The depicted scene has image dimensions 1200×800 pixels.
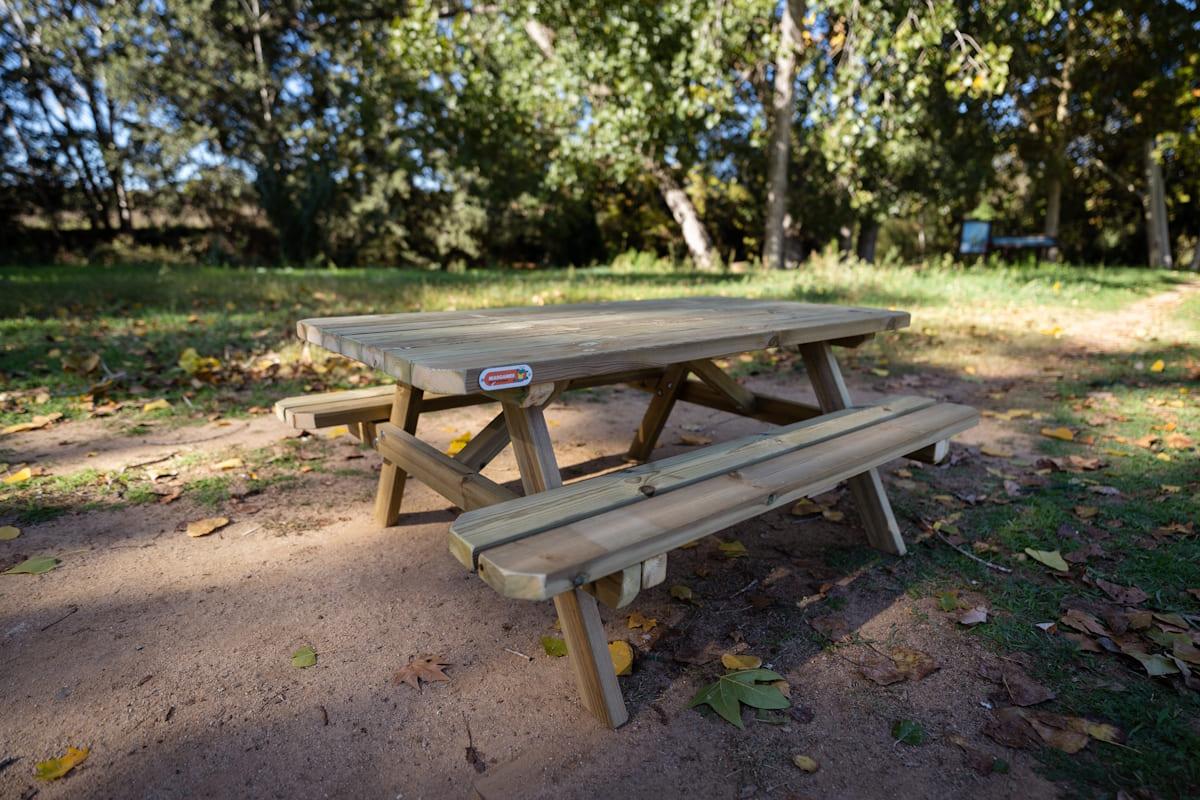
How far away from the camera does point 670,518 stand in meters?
1.56

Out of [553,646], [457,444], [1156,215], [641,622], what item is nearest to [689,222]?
[457,444]

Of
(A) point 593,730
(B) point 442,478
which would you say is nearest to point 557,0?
(B) point 442,478

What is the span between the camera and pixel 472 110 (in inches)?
492

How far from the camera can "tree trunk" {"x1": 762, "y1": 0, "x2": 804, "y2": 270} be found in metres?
9.89

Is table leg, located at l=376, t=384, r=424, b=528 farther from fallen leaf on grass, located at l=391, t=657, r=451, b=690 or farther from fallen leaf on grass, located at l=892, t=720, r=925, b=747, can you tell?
fallen leaf on grass, located at l=892, t=720, r=925, b=747

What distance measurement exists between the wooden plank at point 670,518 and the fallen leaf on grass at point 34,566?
180 centimetres

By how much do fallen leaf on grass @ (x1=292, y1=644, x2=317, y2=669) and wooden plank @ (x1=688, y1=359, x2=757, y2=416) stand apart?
171 cm

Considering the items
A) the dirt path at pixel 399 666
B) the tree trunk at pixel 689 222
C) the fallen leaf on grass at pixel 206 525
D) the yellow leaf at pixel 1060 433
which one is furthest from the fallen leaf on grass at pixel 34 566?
the tree trunk at pixel 689 222

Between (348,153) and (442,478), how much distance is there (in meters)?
16.5

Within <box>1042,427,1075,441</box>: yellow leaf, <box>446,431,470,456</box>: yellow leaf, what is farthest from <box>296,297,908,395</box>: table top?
<box>1042,427,1075,441</box>: yellow leaf

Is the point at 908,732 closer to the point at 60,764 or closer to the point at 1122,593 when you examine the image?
the point at 1122,593

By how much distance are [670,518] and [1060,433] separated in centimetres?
323

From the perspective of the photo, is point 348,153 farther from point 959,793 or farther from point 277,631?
point 959,793

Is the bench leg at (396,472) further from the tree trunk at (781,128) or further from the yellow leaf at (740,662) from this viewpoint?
the tree trunk at (781,128)
